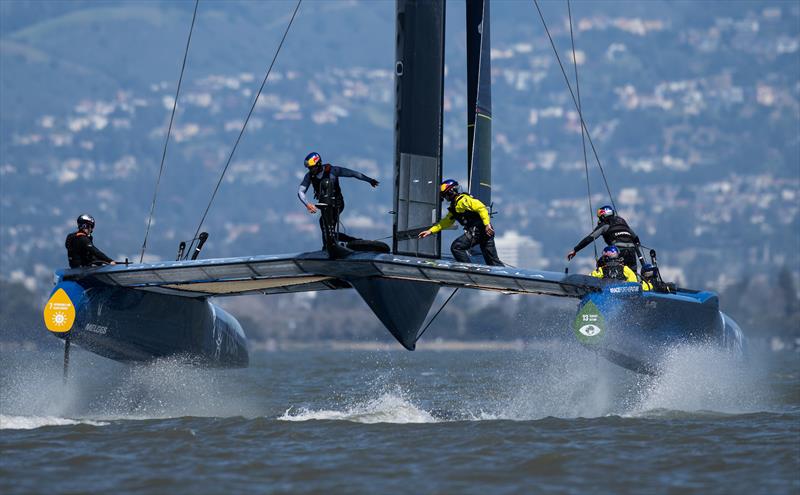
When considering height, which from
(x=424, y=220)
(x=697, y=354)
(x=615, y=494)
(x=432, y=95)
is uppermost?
(x=432, y=95)

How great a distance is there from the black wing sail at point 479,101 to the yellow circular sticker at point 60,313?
13.8ft

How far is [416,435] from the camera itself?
A: 36.6 ft

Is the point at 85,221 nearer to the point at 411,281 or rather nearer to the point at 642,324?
the point at 411,281

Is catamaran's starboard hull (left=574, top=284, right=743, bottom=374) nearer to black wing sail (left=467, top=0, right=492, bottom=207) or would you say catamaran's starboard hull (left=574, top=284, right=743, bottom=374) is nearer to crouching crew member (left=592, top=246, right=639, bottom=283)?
crouching crew member (left=592, top=246, right=639, bottom=283)

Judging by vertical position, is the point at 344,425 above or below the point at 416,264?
below

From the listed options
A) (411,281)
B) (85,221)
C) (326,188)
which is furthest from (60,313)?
(411,281)

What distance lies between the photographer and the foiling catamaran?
480 inches

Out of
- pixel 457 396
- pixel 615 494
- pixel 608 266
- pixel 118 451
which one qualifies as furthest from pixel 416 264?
pixel 457 396

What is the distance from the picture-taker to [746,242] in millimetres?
199500

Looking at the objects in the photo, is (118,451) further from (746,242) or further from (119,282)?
(746,242)

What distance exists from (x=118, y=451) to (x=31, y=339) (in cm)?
622

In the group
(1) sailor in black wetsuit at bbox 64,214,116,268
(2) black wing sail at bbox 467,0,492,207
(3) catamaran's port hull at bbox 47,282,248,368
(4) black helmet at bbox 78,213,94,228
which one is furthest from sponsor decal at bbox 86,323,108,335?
(2) black wing sail at bbox 467,0,492,207

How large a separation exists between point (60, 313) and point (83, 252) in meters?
0.58

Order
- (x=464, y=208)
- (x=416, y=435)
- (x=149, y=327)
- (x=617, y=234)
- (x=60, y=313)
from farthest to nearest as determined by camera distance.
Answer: (x=149, y=327)
(x=617, y=234)
(x=60, y=313)
(x=464, y=208)
(x=416, y=435)
